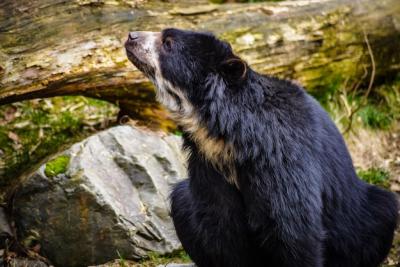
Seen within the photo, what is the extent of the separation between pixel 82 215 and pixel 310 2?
11.0 feet

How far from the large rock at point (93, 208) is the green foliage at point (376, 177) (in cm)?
218

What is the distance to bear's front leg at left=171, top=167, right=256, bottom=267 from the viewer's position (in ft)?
14.4

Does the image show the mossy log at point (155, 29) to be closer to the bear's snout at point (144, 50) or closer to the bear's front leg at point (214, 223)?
the bear's snout at point (144, 50)

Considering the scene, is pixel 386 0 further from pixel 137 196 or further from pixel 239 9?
pixel 137 196

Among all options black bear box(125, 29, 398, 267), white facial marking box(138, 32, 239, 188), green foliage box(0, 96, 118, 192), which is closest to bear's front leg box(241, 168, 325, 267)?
black bear box(125, 29, 398, 267)

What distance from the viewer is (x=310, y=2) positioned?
271 inches

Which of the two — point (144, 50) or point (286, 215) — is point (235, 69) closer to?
point (144, 50)

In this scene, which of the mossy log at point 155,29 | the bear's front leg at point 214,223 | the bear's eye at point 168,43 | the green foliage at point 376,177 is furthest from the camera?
the green foliage at point 376,177

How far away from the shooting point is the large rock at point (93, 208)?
208 inches

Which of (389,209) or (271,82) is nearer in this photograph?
(271,82)

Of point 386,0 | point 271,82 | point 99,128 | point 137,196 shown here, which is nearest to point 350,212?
point 271,82

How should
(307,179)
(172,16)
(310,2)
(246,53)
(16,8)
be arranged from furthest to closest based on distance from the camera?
(310,2)
(246,53)
(172,16)
(16,8)
(307,179)

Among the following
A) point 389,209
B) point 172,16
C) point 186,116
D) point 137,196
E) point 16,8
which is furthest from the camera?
point 172,16

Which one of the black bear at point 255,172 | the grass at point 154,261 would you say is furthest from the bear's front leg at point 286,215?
the grass at point 154,261
